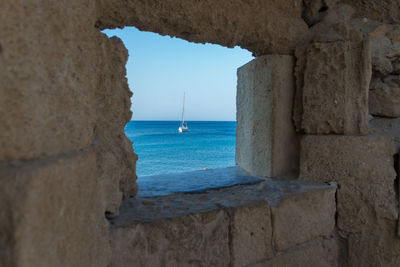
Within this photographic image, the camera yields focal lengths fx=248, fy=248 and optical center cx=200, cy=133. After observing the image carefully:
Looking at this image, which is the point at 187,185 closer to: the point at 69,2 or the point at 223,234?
the point at 223,234

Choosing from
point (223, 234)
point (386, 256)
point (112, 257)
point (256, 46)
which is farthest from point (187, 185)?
Answer: point (386, 256)

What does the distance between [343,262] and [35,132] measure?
2.03m

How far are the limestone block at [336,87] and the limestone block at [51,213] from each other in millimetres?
1570

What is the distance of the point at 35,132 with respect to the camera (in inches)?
25.1

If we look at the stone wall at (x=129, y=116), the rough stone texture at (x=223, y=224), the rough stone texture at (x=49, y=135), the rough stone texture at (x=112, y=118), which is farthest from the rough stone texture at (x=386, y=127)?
the rough stone texture at (x=49, y=135)

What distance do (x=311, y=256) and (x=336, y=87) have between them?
3.81 feet

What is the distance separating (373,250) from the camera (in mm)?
1732

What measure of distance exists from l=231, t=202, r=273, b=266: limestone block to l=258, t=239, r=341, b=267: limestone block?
75 mm

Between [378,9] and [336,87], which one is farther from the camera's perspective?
[378,9]

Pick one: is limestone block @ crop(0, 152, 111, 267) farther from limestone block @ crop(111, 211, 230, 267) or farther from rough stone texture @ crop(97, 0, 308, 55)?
rough stone texture @ crop(97, 0, 308, 55)

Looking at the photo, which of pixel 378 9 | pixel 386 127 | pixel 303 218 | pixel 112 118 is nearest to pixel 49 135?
pixel 112 118

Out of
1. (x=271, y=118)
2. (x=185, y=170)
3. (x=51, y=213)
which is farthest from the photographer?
(x=185, y=170)

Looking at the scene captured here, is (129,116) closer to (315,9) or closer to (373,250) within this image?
(315,9)

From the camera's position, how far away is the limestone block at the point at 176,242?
3.49 ft
